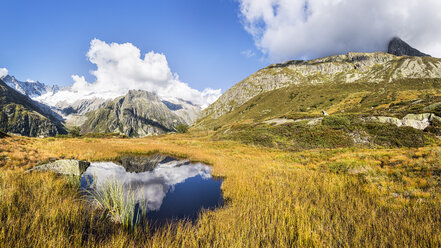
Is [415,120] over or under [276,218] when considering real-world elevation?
over

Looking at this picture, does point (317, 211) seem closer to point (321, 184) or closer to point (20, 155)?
point (321, 184)

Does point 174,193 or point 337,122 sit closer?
point 174,193

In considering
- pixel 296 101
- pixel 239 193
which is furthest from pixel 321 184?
pixel 296 101

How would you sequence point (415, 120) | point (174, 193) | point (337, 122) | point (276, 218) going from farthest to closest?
point (337, 122), point (415, 120), point (174, 193), point (276, 218)

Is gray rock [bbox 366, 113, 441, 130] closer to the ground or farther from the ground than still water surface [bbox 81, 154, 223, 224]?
farther from the ground

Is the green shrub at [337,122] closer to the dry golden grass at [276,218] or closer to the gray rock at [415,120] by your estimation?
the gray rock at [415,120]

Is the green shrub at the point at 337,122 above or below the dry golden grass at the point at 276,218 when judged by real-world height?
above

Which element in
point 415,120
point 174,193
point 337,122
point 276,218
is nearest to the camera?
point 276,218

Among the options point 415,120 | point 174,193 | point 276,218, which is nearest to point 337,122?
point 415,120

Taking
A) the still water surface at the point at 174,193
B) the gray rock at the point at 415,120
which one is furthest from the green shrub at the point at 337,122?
the still water surface at the point at 174,193

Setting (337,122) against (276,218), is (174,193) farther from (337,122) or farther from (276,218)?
(337,122)

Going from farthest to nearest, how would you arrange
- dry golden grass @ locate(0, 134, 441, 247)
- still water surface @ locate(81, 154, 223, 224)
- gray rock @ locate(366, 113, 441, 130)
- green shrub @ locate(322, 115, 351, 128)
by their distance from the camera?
green shrub @ locate(322, 115, 351, 128) < gray rock @ locate(366, 113, 441, 130) < still water surface @ locate(81, 154, 223, 224) < dry golden grass @ locate(0, 134, 441, 247)

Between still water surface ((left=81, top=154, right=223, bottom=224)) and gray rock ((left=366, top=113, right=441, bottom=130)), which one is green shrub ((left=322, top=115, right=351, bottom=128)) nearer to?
gray rock ((left=366, top=113, right=441, bottom=130))

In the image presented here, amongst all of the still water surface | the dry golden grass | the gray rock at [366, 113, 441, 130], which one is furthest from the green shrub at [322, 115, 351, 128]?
the still water surface
